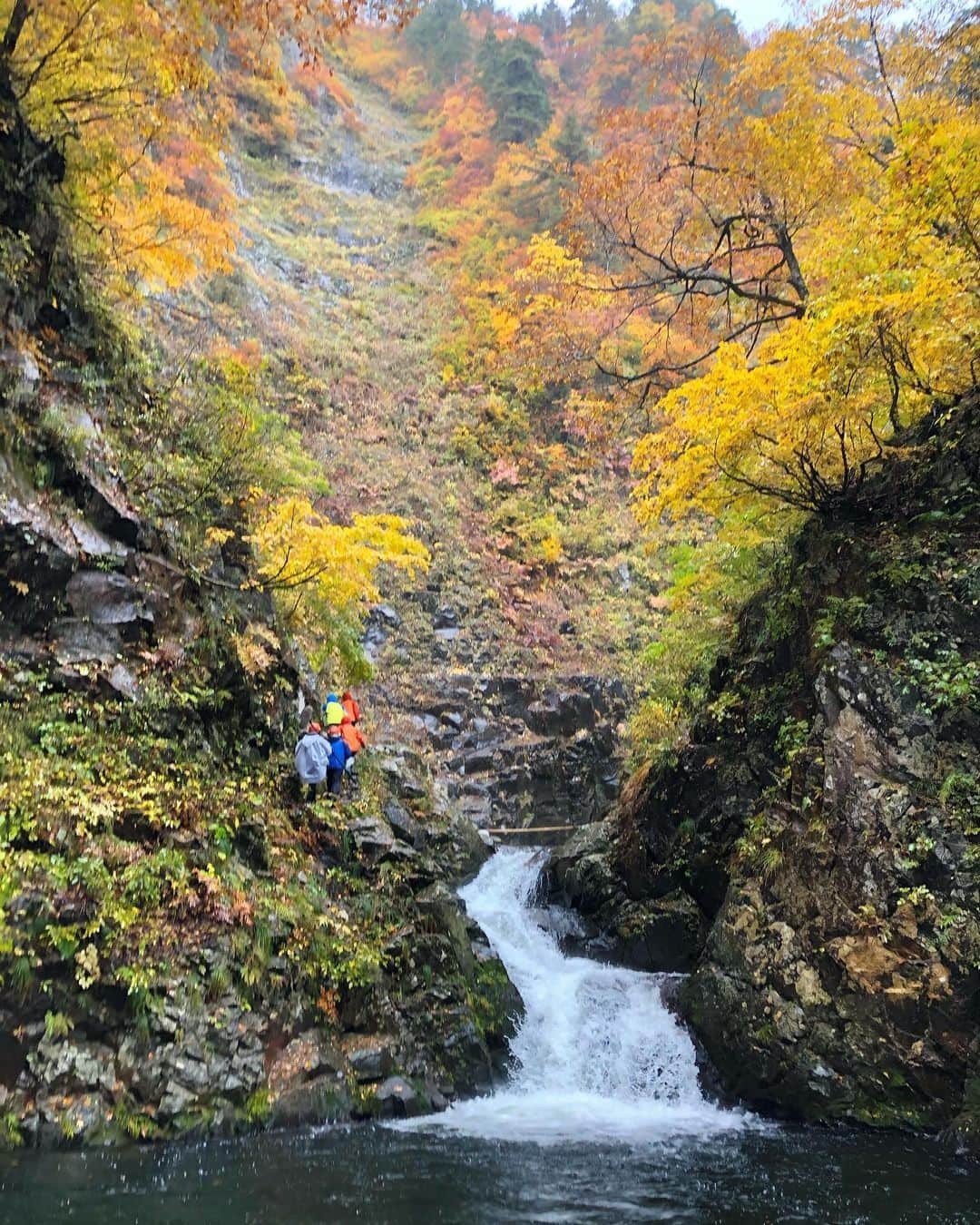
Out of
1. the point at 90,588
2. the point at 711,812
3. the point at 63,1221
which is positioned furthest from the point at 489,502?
the point at 63,1221

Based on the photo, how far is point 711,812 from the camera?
1092 centimetres

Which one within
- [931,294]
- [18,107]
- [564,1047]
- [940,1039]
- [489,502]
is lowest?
[564,1047]

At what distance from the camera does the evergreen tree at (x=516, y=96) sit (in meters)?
36.1

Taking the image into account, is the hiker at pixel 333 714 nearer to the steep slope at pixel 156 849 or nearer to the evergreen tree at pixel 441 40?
the steep slope at pixel 156 849

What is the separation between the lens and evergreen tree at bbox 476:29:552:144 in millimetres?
36094

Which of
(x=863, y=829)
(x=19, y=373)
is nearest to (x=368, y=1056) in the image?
(x=863, y=829)

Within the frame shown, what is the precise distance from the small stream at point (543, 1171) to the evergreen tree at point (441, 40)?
2269 inches

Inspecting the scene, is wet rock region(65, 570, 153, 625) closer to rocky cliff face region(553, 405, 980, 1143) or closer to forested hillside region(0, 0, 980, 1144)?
forested hillside region(0, 0, 980, 1144)

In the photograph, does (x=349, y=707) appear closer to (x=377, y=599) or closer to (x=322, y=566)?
(x=377, y=599)

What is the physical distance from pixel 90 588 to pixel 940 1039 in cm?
969

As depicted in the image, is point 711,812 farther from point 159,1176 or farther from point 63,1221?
point 63,1221

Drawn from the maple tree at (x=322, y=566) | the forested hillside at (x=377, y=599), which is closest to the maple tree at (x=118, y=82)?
the forested hillside at (x=377, y=599)

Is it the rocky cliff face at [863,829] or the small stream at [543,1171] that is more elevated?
the rocky cliff face at [863,829]

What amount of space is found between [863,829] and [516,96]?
39.9 m
